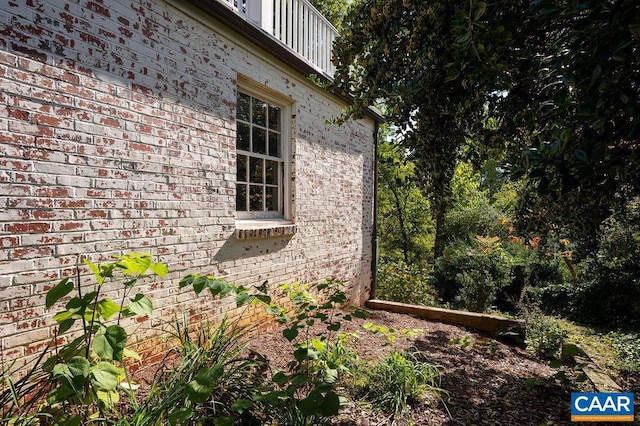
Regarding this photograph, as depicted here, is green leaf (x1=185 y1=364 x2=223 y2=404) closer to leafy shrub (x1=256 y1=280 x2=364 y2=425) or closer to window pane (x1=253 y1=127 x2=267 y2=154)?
leafy shrub (x1=256 y1=280 x2=364 y2=425)

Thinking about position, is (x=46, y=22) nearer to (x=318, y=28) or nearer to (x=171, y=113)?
(x=171, y=113)

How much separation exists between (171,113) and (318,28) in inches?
142

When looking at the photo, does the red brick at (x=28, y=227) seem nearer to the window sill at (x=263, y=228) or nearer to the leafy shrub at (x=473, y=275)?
the window sill at (x=263, y=228)

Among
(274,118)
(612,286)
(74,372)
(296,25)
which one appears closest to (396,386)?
(74,372)

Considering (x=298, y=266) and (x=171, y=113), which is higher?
(x=171, y=113)

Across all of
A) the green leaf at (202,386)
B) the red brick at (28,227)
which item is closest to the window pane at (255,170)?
the red brick at (28,227)

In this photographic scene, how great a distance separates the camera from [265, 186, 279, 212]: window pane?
16.5 ft

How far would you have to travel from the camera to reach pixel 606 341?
265 inches

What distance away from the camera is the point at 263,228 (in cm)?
441

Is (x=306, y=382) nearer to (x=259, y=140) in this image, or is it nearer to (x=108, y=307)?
(x=108, y=307)

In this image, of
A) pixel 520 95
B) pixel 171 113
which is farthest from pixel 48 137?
pixel 520 95

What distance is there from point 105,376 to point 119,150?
1.93 metres

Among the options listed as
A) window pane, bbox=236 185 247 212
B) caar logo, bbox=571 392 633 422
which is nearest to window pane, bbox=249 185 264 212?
window pane, bbox=236 185 247 212

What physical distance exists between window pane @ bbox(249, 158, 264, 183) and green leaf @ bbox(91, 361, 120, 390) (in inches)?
126
